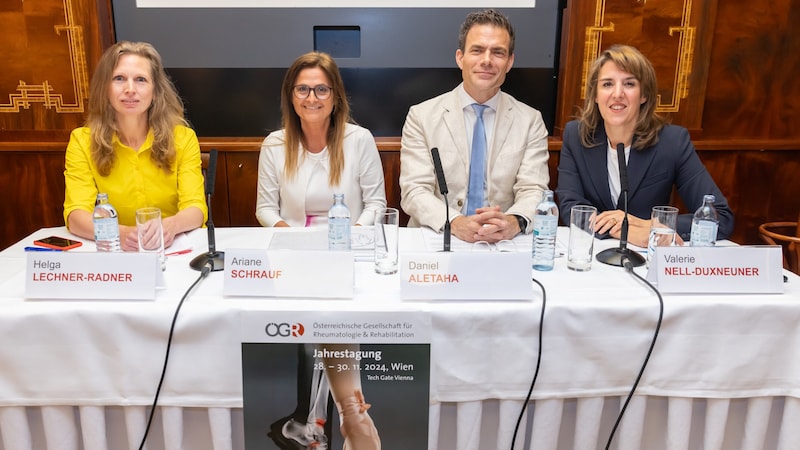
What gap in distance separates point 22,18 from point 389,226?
2229 millimetres

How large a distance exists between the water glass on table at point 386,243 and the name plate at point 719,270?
0.54m

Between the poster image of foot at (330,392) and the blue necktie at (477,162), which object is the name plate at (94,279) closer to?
the poster image of foot at (330,392)

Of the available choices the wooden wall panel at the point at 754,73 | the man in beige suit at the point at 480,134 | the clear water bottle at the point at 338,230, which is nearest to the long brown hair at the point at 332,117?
the man in beige suit at the point at 480,134

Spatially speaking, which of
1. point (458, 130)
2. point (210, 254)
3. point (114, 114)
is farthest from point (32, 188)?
point (458, 130)

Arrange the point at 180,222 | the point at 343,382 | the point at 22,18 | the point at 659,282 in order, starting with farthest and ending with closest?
the point at 22,18
the point at 180,222
the point at 659,282
the point at 343,382

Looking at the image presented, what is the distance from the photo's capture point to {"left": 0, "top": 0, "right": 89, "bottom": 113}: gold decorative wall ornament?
98.3 inches

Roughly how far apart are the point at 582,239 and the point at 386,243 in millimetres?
437

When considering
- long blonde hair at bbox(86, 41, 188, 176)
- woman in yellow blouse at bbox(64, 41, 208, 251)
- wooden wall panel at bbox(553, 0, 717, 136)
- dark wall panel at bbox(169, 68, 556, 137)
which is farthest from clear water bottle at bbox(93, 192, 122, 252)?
wooden wall panel at bbox(553, 0, 717, 136)

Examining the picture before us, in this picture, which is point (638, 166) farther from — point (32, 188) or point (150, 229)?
point (32, 188)

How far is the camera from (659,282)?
3.62 feet

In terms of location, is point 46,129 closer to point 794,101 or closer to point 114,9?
point 114,9

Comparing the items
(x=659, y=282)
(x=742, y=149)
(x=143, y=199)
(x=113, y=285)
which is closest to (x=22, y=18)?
(x=143, y=199)

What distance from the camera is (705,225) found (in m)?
1.33

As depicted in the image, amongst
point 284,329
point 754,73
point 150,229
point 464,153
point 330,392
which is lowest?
point 330,392
